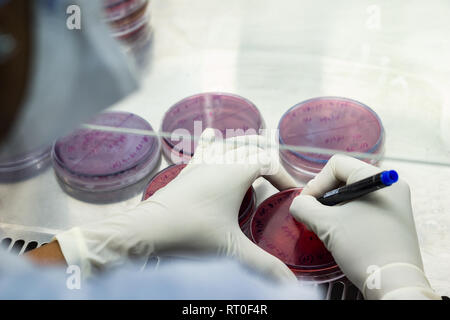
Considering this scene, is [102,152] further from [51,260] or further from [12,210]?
[51,260]

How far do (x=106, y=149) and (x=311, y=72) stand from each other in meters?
0.83

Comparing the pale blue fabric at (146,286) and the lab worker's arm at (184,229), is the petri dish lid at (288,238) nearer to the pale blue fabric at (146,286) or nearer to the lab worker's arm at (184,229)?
the lab worker's arm at (184,229)

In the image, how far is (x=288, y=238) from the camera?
53.6 inches

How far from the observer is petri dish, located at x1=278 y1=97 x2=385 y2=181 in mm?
1499

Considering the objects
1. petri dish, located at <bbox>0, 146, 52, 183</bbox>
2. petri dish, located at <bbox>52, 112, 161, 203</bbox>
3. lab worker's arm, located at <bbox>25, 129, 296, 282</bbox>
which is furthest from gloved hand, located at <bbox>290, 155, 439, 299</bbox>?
petri dish, located at <bbox>0, 146, 52, 183</bbox>

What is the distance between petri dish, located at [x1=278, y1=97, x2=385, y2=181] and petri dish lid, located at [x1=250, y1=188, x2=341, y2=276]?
119 millimetres

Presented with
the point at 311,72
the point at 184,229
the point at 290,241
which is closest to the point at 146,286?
the point at 184,229

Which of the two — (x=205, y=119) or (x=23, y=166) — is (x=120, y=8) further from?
(x=23, y=166)

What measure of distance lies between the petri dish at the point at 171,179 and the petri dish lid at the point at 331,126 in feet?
0.69

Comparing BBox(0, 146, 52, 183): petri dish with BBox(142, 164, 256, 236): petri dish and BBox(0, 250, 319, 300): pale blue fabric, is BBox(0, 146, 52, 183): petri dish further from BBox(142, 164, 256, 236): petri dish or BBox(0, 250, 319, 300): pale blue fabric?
BBox(0, 250, 319, 300): pale blue fabric

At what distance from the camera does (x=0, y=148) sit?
749 mm

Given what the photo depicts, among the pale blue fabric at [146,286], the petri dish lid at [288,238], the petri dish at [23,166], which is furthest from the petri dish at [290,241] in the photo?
the petri dish at [23,166]

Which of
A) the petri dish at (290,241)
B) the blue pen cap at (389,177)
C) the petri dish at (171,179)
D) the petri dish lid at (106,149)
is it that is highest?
the blue pen cap at (389,177)

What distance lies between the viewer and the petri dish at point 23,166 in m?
1.63
